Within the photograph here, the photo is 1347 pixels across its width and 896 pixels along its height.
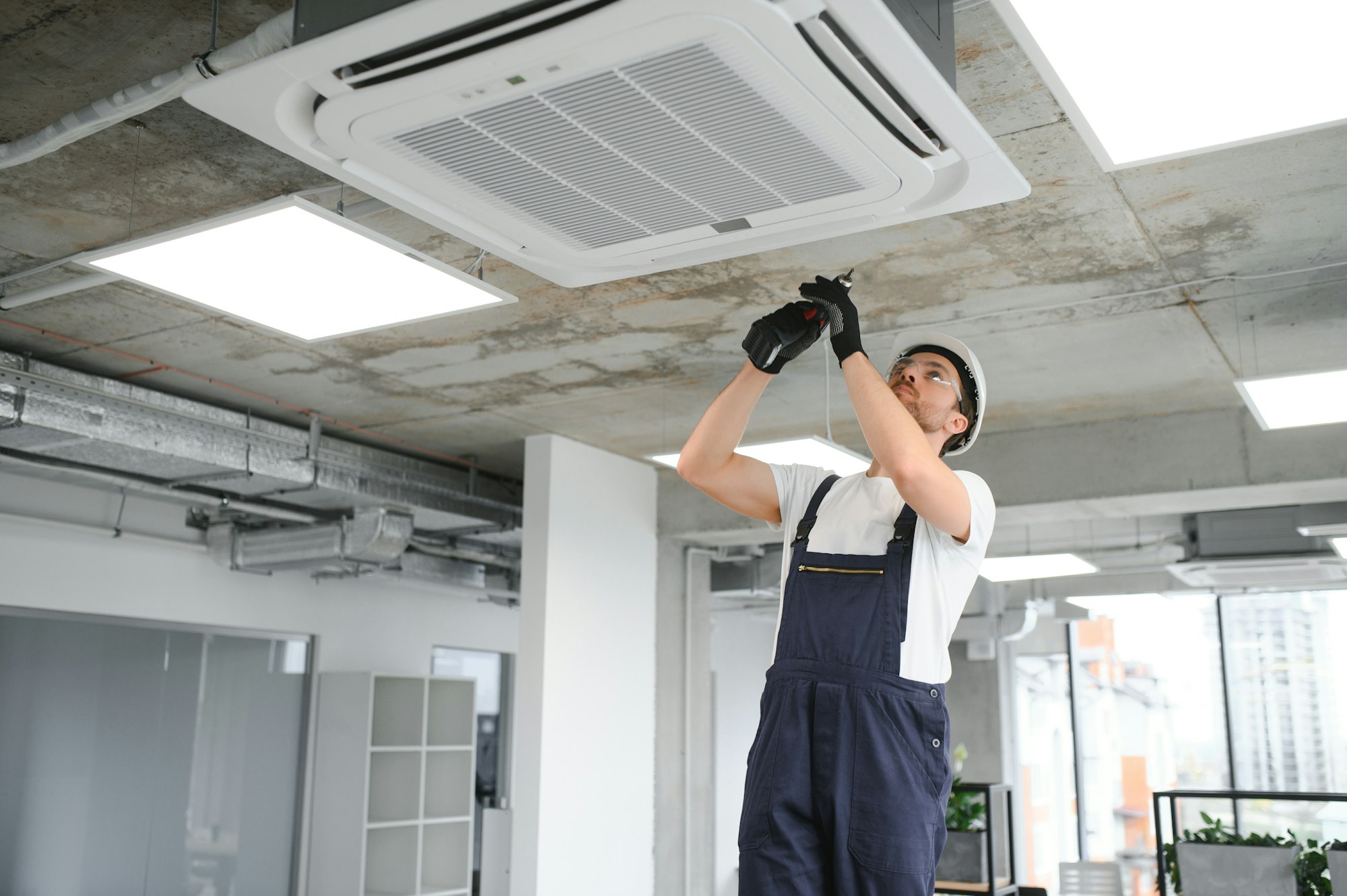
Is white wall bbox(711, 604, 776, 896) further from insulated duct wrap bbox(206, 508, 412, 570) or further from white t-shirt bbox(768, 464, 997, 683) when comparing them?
white t-shirt bbox(768, 464, 997, 683)

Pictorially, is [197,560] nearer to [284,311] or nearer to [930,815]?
[284,311]

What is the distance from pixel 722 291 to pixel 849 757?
256 cm

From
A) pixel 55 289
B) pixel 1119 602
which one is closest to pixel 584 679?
pixel 55 289

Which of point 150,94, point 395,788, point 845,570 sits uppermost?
point 150,94

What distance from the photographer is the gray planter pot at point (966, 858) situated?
7031 millimetres

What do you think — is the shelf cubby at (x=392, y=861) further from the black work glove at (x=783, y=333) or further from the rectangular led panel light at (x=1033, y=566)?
the black work glove at (x=783, y=333)

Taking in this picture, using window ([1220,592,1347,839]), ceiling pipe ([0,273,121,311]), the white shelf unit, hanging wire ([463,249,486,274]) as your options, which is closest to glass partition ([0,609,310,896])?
the white shelf unit

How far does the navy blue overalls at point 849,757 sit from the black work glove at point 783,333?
0.32 meters

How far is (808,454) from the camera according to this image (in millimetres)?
4359

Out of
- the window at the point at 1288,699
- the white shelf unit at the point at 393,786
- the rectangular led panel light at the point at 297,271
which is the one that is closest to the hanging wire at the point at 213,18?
the rectangular led panel light at the point at 297,271

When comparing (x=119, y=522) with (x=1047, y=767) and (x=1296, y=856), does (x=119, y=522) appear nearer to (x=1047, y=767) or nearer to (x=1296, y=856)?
(x=1296, y=856)

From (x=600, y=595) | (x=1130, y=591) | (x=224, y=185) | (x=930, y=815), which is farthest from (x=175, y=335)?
(x=1130, y=591)

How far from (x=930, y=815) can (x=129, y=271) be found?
218 cm

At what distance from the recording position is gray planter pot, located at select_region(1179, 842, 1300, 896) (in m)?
5.16
